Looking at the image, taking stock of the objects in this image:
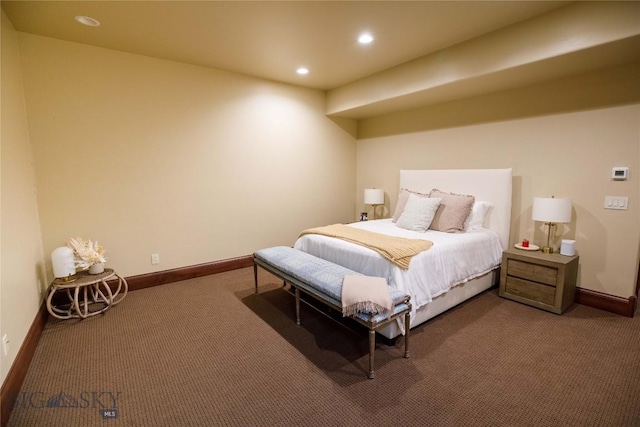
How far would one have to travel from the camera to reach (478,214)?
3.38 meters

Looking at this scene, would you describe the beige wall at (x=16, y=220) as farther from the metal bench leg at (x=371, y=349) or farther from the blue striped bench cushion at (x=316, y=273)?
the metal bench leg at (x=371, y=349)

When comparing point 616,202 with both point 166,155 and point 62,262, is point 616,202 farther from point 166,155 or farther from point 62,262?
point 62,262

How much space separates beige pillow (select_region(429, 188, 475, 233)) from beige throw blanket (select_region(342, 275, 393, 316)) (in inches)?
61.2

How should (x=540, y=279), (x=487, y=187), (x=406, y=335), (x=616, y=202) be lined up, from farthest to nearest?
(x=487, y=187) → (x=540, y=279) → (x=616, y=202) → (x=406, y=335)

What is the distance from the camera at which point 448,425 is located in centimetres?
155

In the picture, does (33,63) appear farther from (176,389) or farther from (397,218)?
(397,218)

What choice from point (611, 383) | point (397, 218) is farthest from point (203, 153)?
point (611, 383)

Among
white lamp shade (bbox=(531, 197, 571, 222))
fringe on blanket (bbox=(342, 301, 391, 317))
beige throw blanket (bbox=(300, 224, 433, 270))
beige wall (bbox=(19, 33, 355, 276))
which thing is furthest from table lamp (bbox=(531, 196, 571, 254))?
beige wall (bbox=(19, 33, 355, 276))

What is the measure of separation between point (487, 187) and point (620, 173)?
1.10 m

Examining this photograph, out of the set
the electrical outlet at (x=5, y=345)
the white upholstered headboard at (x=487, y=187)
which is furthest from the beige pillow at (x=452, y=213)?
the electrical outlet at (x=5, y=345)

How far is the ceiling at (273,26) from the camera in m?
2.30

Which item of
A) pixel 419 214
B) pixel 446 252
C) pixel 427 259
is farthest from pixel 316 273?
pixel 419 214

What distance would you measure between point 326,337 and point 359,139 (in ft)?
12.5

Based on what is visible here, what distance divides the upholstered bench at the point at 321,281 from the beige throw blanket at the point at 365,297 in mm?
49
